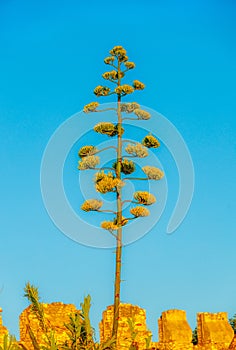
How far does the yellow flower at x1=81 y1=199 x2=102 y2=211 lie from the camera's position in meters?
19.9

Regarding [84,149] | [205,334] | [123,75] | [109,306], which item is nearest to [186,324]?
[205,334]

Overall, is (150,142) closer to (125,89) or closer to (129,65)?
(125,89)

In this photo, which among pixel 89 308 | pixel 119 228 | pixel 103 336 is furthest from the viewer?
pixel 103 336

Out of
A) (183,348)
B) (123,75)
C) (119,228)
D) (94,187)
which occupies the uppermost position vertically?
(123,75)

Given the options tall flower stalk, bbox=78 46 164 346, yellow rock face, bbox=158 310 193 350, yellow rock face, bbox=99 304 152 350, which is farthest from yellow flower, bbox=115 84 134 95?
yellow rock face, bbox=158 310 193 350

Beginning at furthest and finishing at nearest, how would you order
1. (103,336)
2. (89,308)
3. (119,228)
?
(103,336), (119,228), (89,308)

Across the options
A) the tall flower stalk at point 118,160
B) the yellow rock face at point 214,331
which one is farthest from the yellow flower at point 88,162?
the yellow rock face at point 214,331

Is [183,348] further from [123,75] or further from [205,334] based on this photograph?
[123,75]

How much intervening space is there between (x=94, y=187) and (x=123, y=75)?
445 centimetres

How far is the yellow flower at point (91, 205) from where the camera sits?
19.9 metres

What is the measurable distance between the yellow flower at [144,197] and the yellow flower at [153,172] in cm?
57

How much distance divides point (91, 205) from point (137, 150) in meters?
2.24

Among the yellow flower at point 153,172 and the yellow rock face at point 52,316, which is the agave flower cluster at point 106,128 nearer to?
the yellow flower at point 153,172

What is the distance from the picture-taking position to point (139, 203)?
19.9 m
